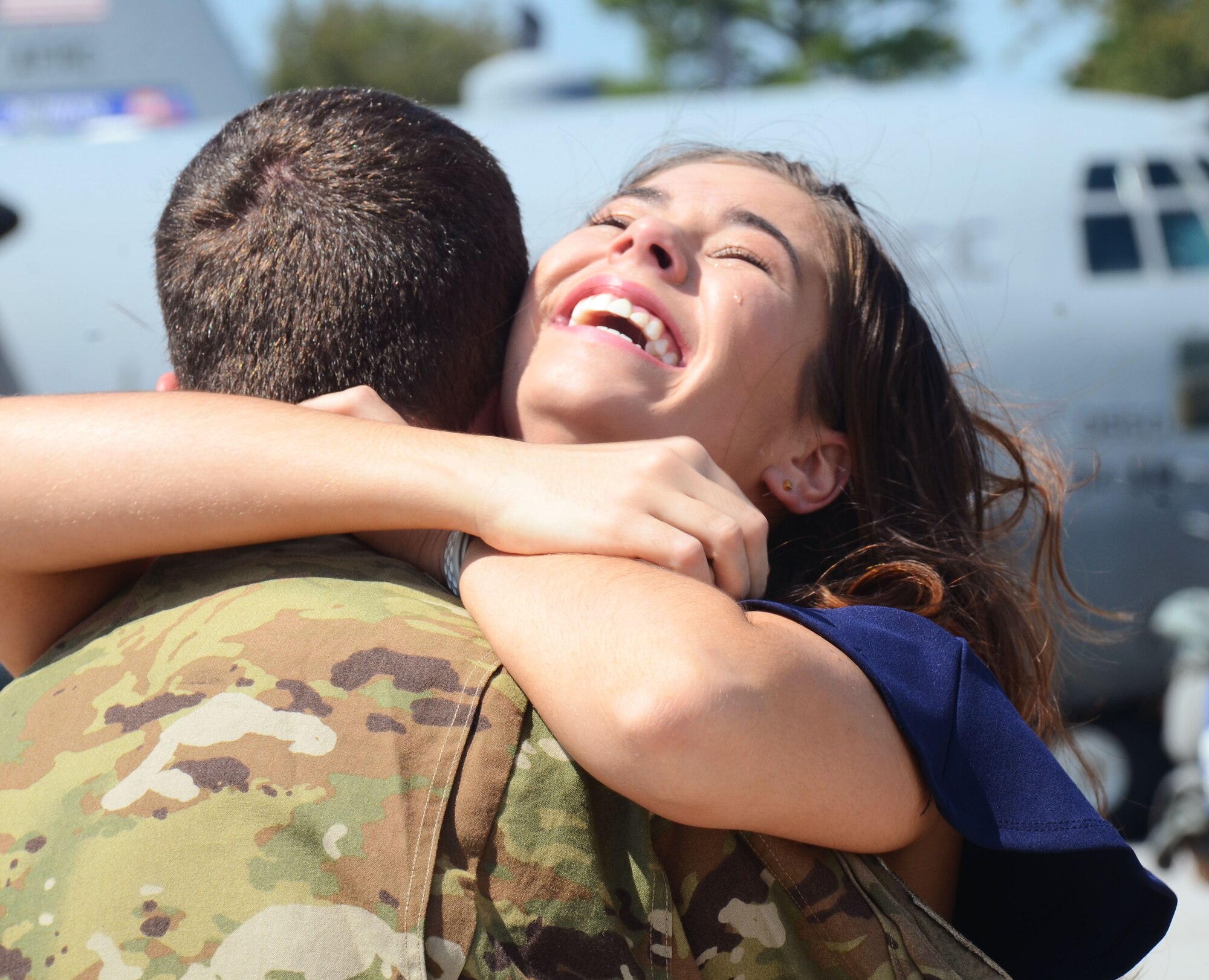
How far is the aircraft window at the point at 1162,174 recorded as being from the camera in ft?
26.2

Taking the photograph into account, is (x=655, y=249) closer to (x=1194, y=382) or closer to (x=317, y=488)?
(x=317, y=488)

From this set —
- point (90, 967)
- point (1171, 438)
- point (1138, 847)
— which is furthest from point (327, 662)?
point (1171, 438)

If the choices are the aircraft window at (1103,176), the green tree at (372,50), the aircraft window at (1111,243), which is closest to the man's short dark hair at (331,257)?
the aircraft window at (1111,243)

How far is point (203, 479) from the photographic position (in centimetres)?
151

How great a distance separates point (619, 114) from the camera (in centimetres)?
881

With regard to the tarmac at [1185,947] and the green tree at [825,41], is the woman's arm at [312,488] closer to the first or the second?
the tarmac at [1185,947]

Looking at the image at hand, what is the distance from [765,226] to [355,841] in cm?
129

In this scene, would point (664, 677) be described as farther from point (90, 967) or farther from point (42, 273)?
point (42, 273)

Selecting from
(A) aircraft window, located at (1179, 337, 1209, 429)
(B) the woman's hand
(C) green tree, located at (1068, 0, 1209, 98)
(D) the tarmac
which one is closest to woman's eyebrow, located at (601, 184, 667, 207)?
(B) the woman's hand

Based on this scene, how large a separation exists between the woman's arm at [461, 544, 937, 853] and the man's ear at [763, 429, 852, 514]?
0.71 metres

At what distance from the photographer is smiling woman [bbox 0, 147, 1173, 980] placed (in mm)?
1284

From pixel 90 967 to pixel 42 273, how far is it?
8.10 metres

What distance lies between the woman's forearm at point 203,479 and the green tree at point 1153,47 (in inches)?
1274

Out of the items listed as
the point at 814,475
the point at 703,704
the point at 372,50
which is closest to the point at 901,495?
the point at 814,475
